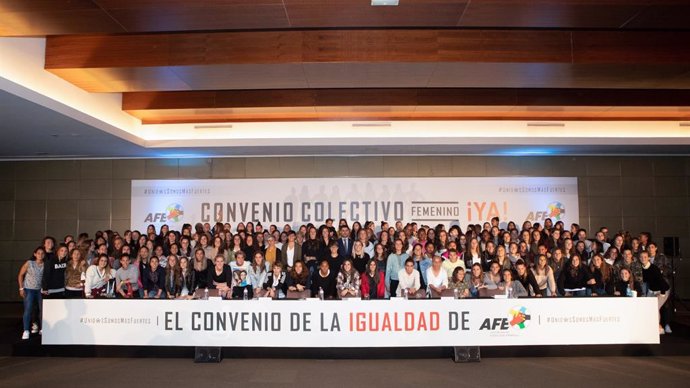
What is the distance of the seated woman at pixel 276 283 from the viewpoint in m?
7.22

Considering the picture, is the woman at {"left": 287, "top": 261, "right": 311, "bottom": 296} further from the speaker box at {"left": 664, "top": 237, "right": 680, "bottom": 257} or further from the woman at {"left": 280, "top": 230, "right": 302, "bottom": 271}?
the speaker box at {"left": 664, "top": 237, "right": 680, "bottom": 257}

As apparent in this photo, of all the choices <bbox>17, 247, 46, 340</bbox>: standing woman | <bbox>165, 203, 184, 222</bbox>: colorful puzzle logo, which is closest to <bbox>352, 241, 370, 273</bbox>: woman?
<bbox>17, 247, 46, 340</bbox>: standing woman

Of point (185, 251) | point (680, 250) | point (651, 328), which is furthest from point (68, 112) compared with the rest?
point (680, 250)

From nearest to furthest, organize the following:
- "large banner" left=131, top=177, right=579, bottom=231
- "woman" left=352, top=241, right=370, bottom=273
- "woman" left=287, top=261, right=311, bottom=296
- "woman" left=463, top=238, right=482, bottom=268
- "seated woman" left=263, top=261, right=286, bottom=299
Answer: "seated woman" left=263, top=261, right=286, bottom=299 → "woman" left=287, top=261, right=311, bottom=296 → "woman" left=352, top=241, right=370, bottom=273 → "woman" left=463, top=238, right=482, bottom=268 → "large banner" left=131, top=177, right=579, bottom=231

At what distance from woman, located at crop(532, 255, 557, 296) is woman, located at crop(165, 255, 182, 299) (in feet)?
17.3

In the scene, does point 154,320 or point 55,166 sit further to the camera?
point 55,166

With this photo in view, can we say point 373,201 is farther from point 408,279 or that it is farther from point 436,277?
point 436,277

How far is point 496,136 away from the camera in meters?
10.4

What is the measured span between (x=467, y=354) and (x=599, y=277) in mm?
2686

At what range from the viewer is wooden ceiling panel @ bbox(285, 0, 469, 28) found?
5230 millimetres

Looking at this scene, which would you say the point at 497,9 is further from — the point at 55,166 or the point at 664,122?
the point at 55,166

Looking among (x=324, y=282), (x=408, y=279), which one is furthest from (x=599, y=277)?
(x=324, y=282)

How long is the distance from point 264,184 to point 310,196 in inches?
41.3

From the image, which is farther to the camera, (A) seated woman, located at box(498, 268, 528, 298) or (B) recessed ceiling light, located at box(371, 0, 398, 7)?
(A) seated woman, located at box(498, 268, 528, 298)
